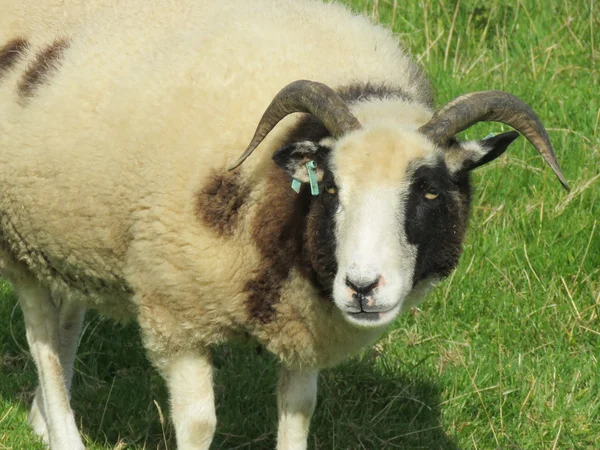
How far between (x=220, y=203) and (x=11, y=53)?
152cm

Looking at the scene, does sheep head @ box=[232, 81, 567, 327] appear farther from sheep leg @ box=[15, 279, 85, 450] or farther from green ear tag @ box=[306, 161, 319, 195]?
sheep leg @ box=[15, 279, 85, 450]

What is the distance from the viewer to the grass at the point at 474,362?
5.31 meters

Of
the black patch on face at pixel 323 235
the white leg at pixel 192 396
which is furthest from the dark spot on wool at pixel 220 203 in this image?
the white leg at pixel 192 396

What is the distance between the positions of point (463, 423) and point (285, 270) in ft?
5.12

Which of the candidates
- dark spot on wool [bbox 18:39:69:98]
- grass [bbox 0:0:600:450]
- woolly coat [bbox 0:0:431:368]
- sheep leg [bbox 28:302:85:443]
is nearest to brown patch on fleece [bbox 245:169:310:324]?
woolly coat [bbox 0:0:431:368]

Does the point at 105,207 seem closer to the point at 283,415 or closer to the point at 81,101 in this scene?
the point at 81,101

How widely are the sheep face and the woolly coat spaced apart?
169mm

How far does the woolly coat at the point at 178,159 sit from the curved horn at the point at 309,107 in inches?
6.0

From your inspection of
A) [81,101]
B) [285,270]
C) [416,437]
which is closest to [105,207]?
[81,101]

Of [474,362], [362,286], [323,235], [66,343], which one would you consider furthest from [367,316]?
[66,343]

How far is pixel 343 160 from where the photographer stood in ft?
13.2

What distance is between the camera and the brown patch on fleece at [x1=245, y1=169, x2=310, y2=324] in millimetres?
4254

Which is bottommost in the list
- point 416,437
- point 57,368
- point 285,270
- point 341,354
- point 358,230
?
point 416,437

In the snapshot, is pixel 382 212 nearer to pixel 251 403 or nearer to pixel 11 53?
pixel 251 403
